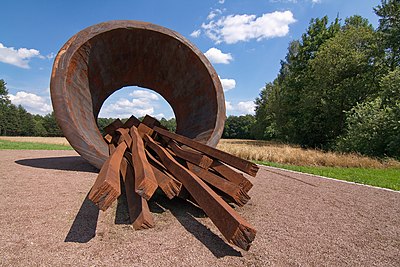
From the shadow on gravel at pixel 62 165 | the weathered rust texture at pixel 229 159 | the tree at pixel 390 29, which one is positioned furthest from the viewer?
the tree at pixel 390 29

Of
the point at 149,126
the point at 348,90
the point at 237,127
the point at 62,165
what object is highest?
the point at 348,90

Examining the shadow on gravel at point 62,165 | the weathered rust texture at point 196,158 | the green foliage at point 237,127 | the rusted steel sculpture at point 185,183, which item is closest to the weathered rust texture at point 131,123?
the shadow on gravel at point 62,165

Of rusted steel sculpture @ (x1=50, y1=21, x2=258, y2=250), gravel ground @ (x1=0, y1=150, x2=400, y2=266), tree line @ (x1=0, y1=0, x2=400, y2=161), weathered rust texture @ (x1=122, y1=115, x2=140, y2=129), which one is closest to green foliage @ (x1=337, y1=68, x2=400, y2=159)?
tree line @ (x1=0, y1=0, x2=400, y2=161)

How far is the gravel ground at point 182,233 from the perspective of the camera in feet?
6.61

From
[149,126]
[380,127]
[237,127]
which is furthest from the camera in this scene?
[237,127]

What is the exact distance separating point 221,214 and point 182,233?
0.57 meters

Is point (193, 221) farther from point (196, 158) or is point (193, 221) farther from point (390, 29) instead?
point (390, 29)

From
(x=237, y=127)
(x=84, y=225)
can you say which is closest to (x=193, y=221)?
(x=84, y=225)

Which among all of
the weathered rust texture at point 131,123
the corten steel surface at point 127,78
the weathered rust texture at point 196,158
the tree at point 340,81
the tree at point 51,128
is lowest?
the tree at point 51,128

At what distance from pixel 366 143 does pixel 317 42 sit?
593 inches

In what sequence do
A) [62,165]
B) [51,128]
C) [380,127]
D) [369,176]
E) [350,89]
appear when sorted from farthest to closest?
[51,128] → [350,89] → [380,127] → [369,176] → [62,165]

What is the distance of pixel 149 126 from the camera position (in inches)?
217

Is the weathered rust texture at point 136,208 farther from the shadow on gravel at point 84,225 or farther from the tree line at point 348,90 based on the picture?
the tree line at point 348,90

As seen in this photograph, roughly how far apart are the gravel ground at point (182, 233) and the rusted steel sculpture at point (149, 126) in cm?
27
